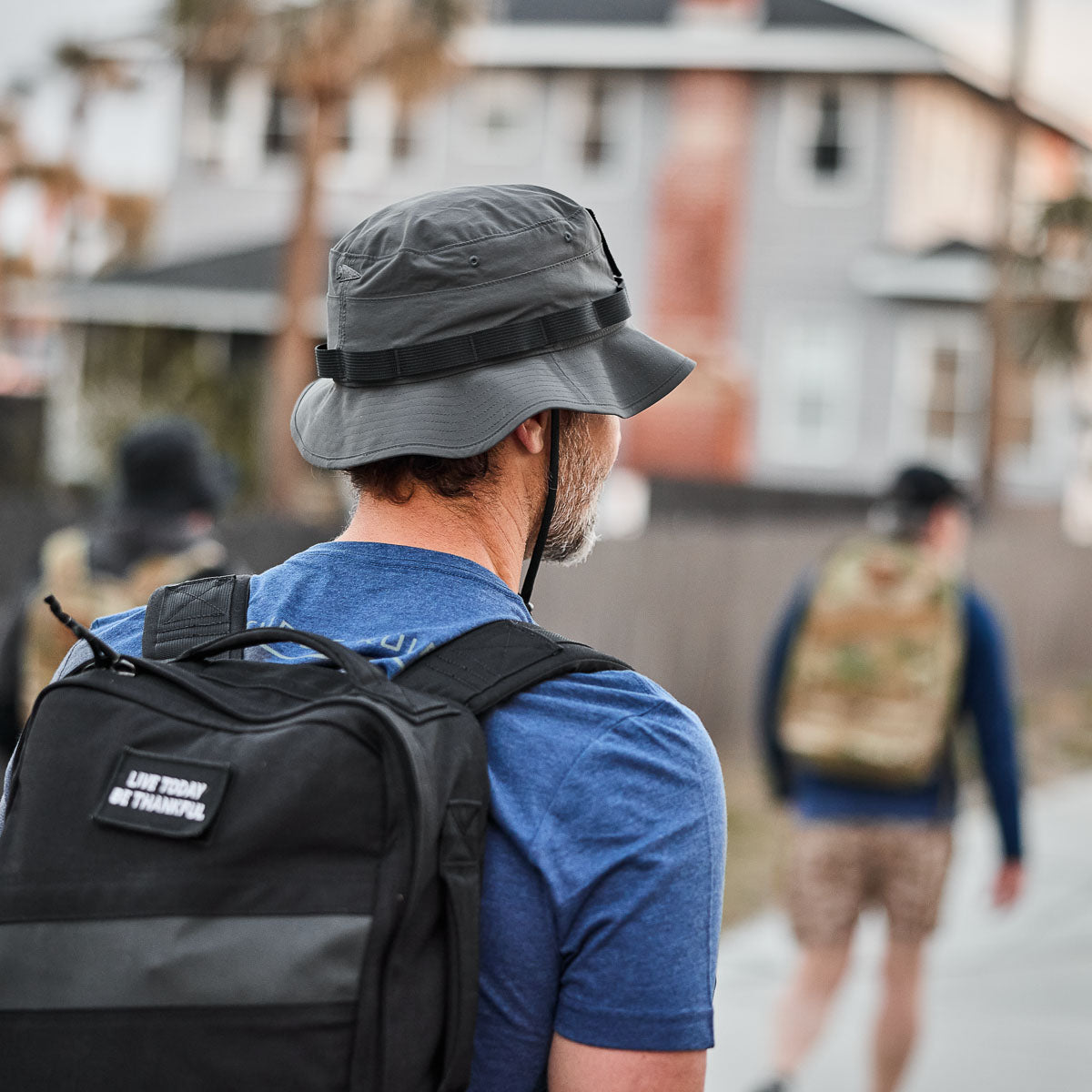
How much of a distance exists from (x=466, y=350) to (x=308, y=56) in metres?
17.8

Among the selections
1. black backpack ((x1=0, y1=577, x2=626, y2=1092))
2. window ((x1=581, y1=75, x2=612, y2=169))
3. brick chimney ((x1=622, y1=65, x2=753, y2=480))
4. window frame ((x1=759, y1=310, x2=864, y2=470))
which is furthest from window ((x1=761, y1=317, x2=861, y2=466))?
black backpack ((x1=0, y1=577, x2=626, y2=1092))

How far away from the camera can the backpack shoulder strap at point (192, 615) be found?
1613 mm

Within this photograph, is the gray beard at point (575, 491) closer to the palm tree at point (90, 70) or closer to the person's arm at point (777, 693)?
the person's arm at point (777, 693)

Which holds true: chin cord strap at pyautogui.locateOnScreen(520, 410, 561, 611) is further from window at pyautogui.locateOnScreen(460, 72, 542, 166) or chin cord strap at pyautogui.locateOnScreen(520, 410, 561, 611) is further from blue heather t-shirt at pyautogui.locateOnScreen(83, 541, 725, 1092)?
window at pyautogui.locateOnScreen(460, 72, 542, 166)

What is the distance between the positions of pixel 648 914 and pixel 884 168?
24.0 m

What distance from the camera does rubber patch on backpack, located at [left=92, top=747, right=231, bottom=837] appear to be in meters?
1.36

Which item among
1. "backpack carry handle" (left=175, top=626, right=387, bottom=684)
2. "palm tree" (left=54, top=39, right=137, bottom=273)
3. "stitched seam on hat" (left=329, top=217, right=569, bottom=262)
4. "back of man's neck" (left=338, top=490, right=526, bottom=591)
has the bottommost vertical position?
"backpack carry handle" (left=175, top=626, right=387, bottom=684)

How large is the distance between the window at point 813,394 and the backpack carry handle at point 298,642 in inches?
918

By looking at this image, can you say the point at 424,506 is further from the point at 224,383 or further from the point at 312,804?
the point at 224,383

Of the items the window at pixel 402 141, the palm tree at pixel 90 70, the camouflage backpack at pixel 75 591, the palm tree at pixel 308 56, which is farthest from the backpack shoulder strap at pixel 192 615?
the palm tree at pixel 90 70

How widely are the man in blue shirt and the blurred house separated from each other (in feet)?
71.7

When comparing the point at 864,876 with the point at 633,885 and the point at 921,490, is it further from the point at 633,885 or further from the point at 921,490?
the point at 633,885

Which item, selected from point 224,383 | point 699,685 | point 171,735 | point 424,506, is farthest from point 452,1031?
point 224,383

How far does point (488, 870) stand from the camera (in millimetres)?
1429
